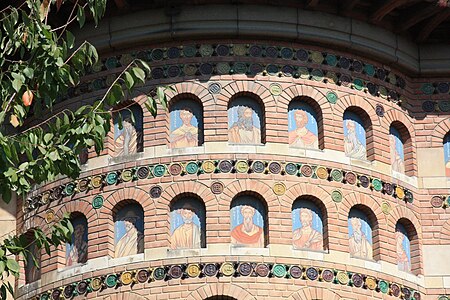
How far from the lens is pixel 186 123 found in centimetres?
3272

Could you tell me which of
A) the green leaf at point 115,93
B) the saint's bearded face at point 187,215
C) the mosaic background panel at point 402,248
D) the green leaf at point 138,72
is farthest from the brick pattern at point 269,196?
the green leaf at point 138,72

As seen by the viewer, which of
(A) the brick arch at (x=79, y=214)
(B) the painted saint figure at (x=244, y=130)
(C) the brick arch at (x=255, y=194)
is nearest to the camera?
(C) the brick arch at (x=255, y=194)

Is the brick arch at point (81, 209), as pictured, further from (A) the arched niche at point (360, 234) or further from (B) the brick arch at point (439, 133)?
(B) the brick arch at point (439, 133)

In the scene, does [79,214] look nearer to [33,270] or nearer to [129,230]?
[129,230]

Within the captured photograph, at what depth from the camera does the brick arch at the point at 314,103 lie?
107ft

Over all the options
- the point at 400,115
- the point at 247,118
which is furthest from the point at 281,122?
the point at 400,115

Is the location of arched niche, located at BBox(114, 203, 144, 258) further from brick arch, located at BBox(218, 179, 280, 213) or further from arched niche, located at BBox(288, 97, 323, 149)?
arched niche, located at BBox(288, 97, 323, 149)

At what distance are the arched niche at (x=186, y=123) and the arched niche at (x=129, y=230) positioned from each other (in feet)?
5.08

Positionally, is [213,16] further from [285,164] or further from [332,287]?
[332,287]

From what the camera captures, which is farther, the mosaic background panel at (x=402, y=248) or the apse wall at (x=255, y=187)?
the mosaic background panel at (x=402, y=248)

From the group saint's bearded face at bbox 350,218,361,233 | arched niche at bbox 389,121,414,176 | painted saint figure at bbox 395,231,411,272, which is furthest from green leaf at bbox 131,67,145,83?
arched niche at bbox 389,121,414,176

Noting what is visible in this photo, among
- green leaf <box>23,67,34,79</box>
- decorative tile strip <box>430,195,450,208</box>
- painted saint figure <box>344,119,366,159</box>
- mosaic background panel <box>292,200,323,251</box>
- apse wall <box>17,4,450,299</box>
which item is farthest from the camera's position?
decorative tile strip <box>430,195,450,208</box>

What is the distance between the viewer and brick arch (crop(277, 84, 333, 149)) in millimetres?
32688

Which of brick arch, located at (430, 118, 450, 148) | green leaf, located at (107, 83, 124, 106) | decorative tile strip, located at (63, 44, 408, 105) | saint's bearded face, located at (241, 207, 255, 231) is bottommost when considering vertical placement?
green leaf, located at (107, 83, 124, 106)
